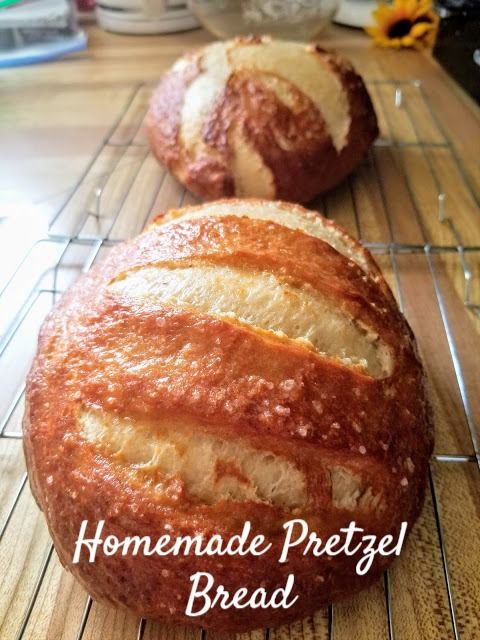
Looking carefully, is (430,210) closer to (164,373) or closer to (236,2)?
(164,373)

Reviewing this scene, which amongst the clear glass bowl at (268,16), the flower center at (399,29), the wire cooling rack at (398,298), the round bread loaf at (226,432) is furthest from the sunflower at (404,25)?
the round bread loaf at (226,432)

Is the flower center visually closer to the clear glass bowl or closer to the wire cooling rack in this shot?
the clear glass bowl

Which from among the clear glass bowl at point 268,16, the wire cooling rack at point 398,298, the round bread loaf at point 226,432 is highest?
the clear glass bowl at point 268,16

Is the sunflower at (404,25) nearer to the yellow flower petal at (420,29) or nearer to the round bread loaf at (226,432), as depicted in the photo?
the yellow flower petal at (420,29)

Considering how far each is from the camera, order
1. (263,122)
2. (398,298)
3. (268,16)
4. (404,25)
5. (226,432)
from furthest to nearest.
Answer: (404,25), (268,16), (263,122), (398,298), (226,432)

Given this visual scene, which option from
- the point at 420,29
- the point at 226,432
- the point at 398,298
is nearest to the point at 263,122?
the point at 398,298

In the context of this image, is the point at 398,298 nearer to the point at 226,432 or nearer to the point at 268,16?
the point at 226,432

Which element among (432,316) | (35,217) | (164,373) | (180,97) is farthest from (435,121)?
(164,373)

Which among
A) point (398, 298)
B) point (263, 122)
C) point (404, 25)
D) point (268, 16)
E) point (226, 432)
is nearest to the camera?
point (226, 432)
